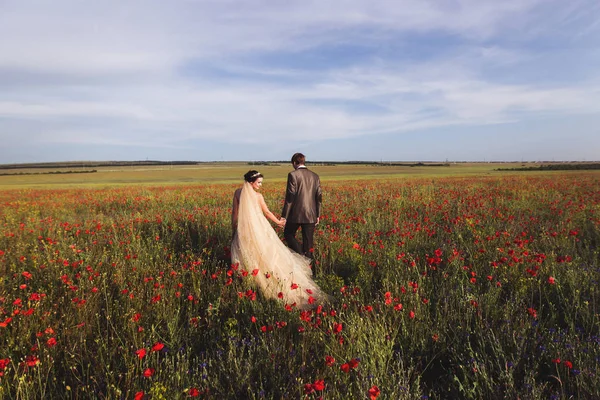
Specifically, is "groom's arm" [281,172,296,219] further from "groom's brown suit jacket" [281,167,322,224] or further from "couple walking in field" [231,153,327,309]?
"couple walking in field" [231,153,327,309]

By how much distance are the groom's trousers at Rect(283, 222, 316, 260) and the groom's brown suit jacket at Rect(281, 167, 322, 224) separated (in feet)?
0.58

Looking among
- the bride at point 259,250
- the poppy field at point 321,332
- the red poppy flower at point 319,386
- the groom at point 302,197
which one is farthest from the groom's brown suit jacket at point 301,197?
the red poppy flower at point 319,386

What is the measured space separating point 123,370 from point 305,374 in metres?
1.70

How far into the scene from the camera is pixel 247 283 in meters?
4.55

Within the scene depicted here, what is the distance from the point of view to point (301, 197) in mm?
6629

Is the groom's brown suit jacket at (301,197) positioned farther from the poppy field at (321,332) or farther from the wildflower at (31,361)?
the wildflower at (31,361)

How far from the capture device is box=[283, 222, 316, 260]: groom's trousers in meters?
6.81

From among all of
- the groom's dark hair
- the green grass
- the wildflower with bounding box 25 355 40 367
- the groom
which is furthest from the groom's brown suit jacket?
the green grass

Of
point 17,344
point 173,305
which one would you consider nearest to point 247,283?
point 173,305

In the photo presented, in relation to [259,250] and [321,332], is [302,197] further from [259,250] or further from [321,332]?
[321,332]

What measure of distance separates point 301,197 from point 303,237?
92cm

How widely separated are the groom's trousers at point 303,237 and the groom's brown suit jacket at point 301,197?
0.18 meters

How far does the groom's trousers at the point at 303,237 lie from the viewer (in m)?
6.81

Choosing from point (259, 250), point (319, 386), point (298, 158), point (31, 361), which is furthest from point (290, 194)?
point (319, 386)
